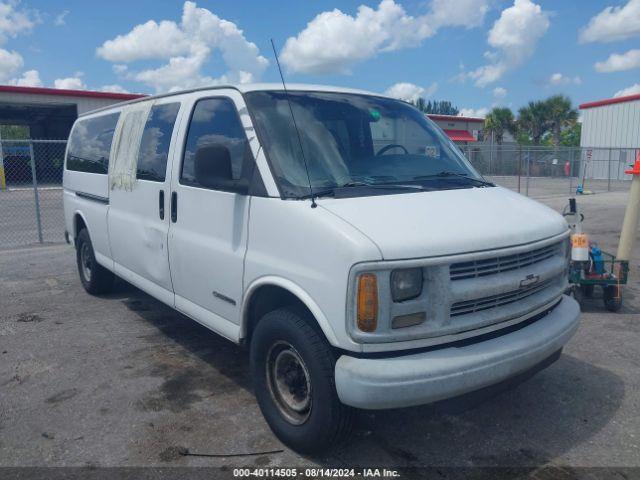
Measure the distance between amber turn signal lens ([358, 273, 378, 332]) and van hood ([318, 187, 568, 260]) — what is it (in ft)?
0.46

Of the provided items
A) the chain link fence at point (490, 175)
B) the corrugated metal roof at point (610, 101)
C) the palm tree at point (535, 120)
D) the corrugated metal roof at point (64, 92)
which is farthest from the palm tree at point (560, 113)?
the corrugated metal roof at point (64, 92)

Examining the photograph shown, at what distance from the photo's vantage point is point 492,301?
3090 millimetres

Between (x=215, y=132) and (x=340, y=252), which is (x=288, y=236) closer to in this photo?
(x=340, y=252)

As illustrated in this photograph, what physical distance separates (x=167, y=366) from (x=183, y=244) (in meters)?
1.14

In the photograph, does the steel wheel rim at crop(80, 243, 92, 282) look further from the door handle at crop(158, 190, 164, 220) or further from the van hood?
the van hood

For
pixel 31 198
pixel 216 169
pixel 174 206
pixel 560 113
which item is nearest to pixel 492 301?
pixel 216 169

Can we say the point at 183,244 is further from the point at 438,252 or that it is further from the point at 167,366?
the point at 438,252

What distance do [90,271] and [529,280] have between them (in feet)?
17.5

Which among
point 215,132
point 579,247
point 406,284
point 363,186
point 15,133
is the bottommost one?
point 579,247

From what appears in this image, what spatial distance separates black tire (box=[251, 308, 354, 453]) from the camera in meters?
2.95

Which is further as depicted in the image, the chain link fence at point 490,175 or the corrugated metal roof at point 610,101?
the corrugated metal roof at point 610,101

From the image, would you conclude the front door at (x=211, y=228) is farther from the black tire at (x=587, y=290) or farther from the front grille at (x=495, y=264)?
the black tire at (x=587, y=290)

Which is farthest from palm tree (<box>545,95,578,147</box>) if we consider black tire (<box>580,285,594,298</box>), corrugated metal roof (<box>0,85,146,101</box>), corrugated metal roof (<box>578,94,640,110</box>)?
black tire (<box>580,285,594,298</box>)

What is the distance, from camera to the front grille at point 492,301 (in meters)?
2.96
